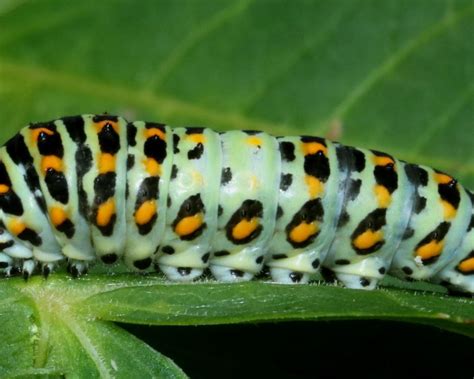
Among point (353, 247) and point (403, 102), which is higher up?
point (403, 102)

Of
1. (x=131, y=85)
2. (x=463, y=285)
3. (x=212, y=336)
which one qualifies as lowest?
(x=212, y=336)

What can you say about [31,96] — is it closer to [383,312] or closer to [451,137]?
[451,137]

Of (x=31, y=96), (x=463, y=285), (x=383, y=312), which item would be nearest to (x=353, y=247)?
(x=463, y=285)

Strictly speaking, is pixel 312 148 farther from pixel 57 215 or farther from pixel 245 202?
pixel 57 215

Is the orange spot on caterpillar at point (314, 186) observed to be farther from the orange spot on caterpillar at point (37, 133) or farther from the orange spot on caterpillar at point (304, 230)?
the orange spot on caterpillar at point (37, 133)

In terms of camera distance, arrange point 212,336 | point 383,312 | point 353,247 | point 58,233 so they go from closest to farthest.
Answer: point 383,312 < point 58,233 < point 353,247 < point 212,336

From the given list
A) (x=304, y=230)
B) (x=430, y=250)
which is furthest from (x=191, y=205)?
(x=430, y=250)

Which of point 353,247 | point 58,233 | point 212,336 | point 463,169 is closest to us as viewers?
point 58,233
